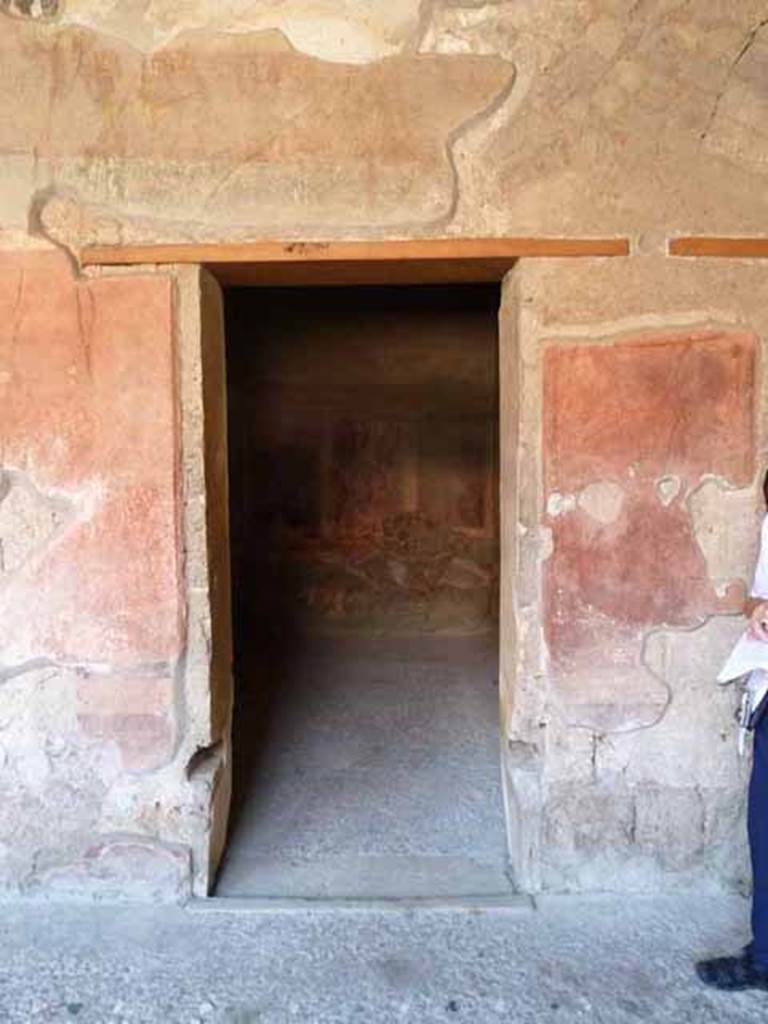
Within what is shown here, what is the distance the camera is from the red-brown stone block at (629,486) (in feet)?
5.68

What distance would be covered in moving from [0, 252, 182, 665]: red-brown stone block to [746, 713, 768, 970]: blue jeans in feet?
3.91

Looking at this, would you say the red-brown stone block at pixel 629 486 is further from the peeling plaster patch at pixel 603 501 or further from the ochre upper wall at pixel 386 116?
the ochre upper wall at pixel 386 116

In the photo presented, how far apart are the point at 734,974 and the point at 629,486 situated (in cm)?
95

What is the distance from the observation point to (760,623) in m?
1.55

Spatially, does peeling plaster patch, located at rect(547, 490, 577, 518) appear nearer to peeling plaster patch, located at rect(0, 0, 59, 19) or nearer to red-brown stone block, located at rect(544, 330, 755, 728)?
red-brown stone block, located at rect(544, 330, 755, 728)

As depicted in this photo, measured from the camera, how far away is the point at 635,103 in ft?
5.56

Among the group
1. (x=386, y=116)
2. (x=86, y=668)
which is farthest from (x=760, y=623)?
(x=86, y=668)

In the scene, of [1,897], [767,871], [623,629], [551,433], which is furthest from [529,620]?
[1,897]

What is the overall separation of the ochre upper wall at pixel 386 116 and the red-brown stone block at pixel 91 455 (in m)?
0.18

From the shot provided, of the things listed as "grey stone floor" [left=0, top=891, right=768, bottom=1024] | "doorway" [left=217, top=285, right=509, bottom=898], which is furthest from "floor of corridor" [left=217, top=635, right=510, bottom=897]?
"doorway" [left=217, top=285, right=509, bottom=898]

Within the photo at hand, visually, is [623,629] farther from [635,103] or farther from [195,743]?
[635,103]

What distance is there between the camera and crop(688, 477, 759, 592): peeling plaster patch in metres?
1.75

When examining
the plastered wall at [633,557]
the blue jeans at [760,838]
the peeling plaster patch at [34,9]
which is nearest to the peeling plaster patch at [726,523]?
the plastered wall at [633,557]

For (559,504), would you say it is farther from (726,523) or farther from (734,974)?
(734,974)
